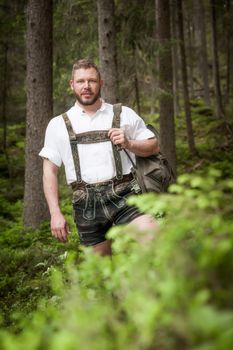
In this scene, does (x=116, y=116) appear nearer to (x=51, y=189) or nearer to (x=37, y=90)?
(x=51, y=189)

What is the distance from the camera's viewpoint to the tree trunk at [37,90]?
9180 millimetres

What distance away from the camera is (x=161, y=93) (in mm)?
12109

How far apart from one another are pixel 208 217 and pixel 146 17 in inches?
500

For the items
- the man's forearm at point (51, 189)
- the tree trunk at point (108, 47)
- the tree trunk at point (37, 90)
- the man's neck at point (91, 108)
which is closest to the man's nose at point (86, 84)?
the man's neck at point (91, 108)

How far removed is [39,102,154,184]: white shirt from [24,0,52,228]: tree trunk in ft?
15.9

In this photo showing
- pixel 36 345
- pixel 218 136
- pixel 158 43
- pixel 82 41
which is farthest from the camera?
pixel 218 136

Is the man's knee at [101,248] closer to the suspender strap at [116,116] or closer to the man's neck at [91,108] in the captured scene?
the suspender strap at [116,116]

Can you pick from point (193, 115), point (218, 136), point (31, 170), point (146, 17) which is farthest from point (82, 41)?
point (193, 115)

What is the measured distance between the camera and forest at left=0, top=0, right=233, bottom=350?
5.22 ft

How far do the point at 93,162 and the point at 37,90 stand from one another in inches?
210

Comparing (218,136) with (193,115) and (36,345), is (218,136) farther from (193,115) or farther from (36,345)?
(36,345)

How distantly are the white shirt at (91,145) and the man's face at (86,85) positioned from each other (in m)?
0.13

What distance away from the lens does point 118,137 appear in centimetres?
423

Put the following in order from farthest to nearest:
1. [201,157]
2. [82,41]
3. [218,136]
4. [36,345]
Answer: [218,136] < [201,157] < [82,41] < [36,345]
